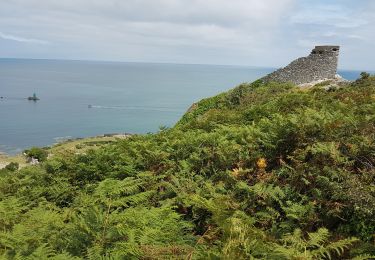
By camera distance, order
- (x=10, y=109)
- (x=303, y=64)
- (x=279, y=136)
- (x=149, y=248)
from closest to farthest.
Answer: (x=149, y=248), (x=279, y=136), (x=303, y=64), (x=10, y=109)

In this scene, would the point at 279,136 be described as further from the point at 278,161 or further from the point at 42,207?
the point at 42,207

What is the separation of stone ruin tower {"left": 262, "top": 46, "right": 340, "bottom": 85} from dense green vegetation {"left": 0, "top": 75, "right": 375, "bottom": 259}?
19.4 m

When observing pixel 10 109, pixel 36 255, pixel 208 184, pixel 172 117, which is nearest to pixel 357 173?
pixel 208 184

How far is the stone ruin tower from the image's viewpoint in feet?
104

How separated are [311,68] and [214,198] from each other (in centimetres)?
2702

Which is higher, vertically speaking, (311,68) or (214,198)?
(311,68)

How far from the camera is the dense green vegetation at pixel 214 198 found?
18.4 feet

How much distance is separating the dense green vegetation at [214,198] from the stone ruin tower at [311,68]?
19383 mm

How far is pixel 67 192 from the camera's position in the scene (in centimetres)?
1059

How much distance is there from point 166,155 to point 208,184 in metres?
2.98

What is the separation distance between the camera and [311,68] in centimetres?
3192

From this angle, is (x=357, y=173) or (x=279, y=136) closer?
(x=357, y=173)

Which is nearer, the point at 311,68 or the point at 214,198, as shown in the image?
the point at 214,198

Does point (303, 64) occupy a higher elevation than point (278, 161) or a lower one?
higher
